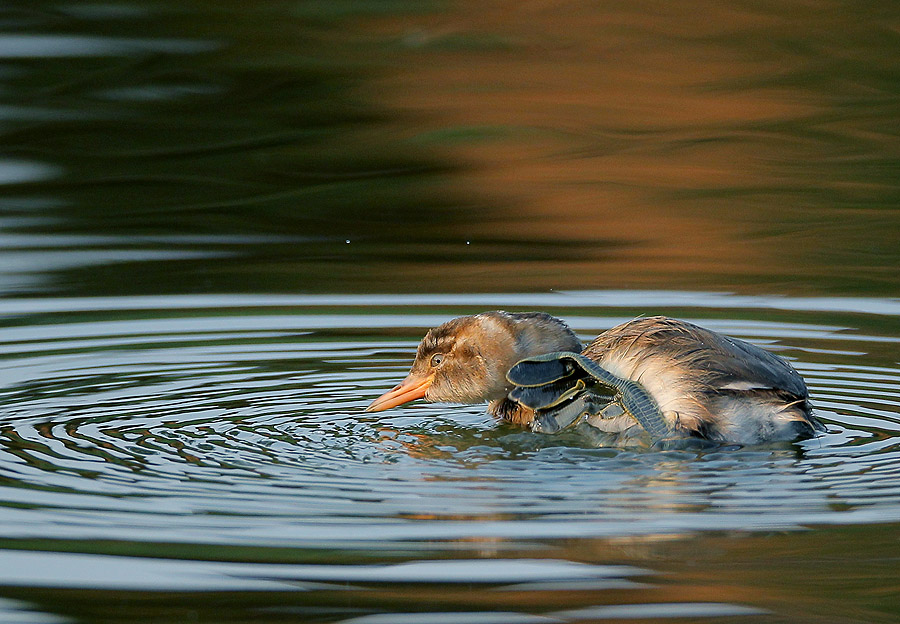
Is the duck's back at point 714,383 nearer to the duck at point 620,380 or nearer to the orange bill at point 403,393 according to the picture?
the duck at point 620,380

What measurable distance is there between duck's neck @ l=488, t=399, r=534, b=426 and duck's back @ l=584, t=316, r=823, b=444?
1.69 ft

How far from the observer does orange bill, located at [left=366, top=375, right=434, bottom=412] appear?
6.18 m

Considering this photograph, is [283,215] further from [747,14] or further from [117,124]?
[747,14]

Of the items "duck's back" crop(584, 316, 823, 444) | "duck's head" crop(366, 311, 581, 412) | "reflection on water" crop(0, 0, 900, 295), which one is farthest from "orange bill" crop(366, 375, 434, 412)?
"reflection on water" crop(0, 0, 900, 295)

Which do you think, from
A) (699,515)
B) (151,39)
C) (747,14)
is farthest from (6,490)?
(747,14)

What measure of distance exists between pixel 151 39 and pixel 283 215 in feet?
12.6

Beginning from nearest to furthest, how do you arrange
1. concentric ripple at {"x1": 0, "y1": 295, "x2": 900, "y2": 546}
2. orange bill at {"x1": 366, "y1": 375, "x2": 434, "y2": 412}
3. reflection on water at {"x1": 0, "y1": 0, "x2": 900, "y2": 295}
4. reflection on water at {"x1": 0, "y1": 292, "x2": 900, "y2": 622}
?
reflection on water at {"x1": 0, "y1": 292, "x2": 900, "y2": 622}
concentric ripple at {"x1": 0, "y1": 295, "x2": 900, "y2": 546}
orange bill at {"x1": 366, "y1": 375, "x2": 434, "y2": 412}
reflection on water at {"x1": 0, "y1": 0, "x2": 900, "y2": 295}

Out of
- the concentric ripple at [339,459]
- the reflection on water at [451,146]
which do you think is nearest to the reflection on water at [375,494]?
the concentric ripple at [339,459]

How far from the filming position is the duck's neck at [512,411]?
5973 mm

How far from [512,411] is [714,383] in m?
1.22

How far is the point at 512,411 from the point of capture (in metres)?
6.15

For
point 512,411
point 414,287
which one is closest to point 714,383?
point 512,411

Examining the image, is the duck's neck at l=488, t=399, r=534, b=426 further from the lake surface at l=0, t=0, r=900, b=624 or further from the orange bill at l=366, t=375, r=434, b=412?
the orange bill at l=366, t=375, r=434, b=412

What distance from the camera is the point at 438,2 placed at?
47.3ft
